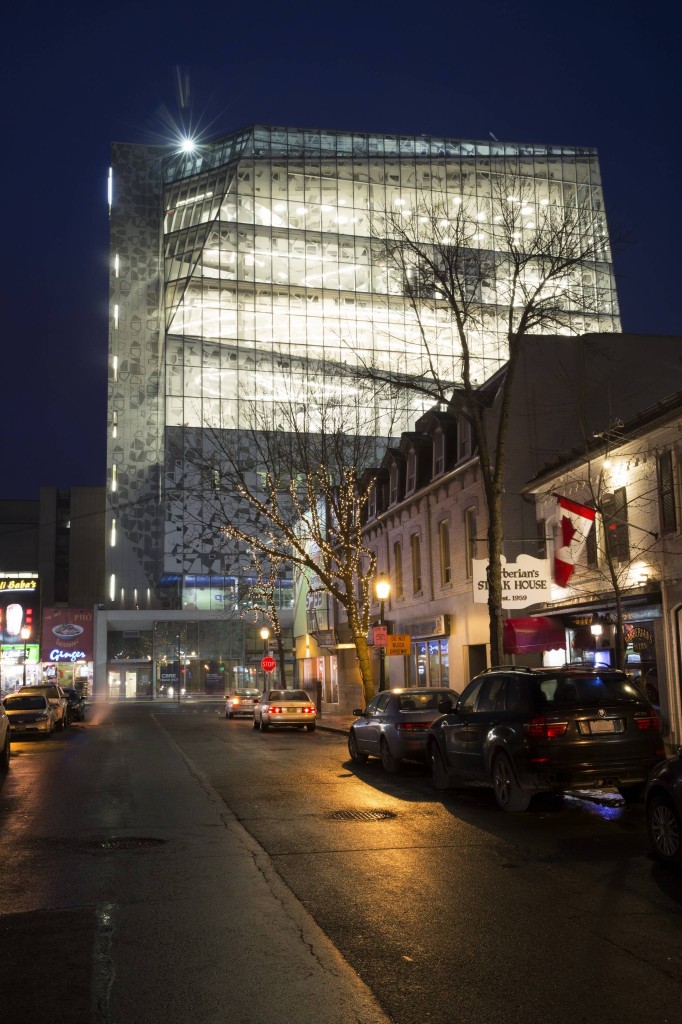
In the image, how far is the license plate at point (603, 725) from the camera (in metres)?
11.3

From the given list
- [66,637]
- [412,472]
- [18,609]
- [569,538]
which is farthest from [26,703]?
[66,637]

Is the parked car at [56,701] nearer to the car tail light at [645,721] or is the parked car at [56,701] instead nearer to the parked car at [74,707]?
the parked car at [74,707]

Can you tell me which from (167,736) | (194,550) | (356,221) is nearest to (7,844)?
(167,736)

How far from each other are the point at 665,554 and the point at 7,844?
14.0 metres

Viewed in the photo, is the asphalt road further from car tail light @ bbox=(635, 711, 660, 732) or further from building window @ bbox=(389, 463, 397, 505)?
building window @ bbox=(389, 463, 397, 505)

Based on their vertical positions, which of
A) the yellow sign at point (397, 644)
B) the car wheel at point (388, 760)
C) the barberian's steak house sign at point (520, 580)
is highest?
the barberian's steak house sign at point (520, 580)

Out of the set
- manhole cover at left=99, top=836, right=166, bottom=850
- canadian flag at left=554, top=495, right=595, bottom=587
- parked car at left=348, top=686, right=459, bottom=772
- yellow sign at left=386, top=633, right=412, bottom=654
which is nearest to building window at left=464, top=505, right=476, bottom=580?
yellow sign at left=386, top=633, right=412, bottom=654

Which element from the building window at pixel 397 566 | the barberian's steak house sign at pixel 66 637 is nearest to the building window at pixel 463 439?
the building window at pixel 397 566

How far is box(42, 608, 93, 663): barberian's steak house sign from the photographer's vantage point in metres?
80.7

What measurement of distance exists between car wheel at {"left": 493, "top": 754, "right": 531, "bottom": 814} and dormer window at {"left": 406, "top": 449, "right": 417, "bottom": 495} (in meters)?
22.8

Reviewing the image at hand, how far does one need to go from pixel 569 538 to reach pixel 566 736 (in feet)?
39.0

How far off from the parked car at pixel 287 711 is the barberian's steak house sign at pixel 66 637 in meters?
51.7

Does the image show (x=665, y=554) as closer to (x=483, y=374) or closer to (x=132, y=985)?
(x=132, y=985)

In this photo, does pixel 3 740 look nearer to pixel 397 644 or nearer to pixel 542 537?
pixel 397 644
